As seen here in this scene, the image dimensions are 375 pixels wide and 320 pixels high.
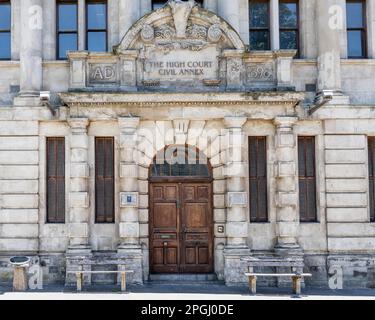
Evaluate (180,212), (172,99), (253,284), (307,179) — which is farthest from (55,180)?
(307,179)

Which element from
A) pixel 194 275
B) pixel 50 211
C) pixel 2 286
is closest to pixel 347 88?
pixel 194 275

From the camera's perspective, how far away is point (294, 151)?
15383mm

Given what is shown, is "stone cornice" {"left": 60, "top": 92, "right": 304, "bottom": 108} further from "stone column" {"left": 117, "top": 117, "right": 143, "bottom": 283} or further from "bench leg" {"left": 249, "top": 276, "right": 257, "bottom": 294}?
"bench leg" {"left": 249, "top": 276, "right": 257, "bottom": 294}

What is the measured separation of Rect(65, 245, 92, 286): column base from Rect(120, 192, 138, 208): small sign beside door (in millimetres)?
1736

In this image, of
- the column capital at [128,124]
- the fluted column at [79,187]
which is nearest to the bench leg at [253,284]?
the fluted column at [79,187]

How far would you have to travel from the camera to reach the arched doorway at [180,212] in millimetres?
15336

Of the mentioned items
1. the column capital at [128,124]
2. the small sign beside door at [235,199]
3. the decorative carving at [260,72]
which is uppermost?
the decorative carving at [260,72]

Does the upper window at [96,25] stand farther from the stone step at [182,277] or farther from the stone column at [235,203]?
the stone step at [182,277]

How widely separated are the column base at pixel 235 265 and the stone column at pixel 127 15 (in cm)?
727

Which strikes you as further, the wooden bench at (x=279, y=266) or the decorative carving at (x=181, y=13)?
the decorative carving at (x=181, y=13)

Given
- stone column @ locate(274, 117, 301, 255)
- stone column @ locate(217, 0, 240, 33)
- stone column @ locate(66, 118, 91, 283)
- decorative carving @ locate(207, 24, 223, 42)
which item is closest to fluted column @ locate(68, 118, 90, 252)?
stone column @ locate(66, 118, 91, 283)

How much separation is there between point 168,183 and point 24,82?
209 inches

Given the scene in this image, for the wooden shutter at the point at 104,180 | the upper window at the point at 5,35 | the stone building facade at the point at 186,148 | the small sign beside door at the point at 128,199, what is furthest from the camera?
the upper window at the point at 5,35

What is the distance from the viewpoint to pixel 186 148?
15.6m
